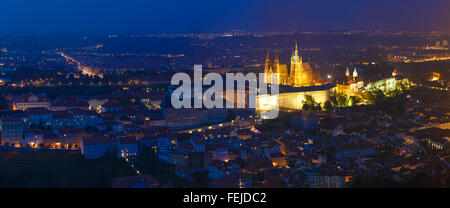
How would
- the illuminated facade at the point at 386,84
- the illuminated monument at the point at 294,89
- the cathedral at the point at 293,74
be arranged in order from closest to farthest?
1. the illuminated monument at the point at 294,89
2. the cathedral at the point at 293,74
3. the illuminated facade at the point at 386,84

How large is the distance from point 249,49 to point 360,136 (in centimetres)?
3053

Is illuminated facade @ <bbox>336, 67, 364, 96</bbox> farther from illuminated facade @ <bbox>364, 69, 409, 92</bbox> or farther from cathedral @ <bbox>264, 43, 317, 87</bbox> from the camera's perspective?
cathedral @ <bbox>264, 43, 317, 87</bbox>

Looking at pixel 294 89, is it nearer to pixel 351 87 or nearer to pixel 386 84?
pixel 351 87

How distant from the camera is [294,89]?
13.3 metres

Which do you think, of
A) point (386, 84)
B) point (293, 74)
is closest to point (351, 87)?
point (293, 74)

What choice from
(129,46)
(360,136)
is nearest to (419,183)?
(360,136)

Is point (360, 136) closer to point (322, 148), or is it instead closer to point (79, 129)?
point (322, 148)

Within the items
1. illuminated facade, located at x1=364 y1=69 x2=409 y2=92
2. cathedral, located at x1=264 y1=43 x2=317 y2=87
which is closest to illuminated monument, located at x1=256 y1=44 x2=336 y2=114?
cathedral, located at x1=264 y1=43 x2=317 y2=87

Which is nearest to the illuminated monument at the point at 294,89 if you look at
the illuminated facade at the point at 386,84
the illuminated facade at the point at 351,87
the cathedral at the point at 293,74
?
the cathedral at the point at 293,74

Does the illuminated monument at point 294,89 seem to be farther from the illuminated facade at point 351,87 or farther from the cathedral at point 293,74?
the illuminated facade at point 351,87

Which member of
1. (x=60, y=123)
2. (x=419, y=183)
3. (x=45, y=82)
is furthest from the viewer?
(x=45, y=82)

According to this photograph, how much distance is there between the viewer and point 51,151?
8.62m

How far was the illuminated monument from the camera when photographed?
1241 cm

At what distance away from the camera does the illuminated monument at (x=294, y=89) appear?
488 inches
